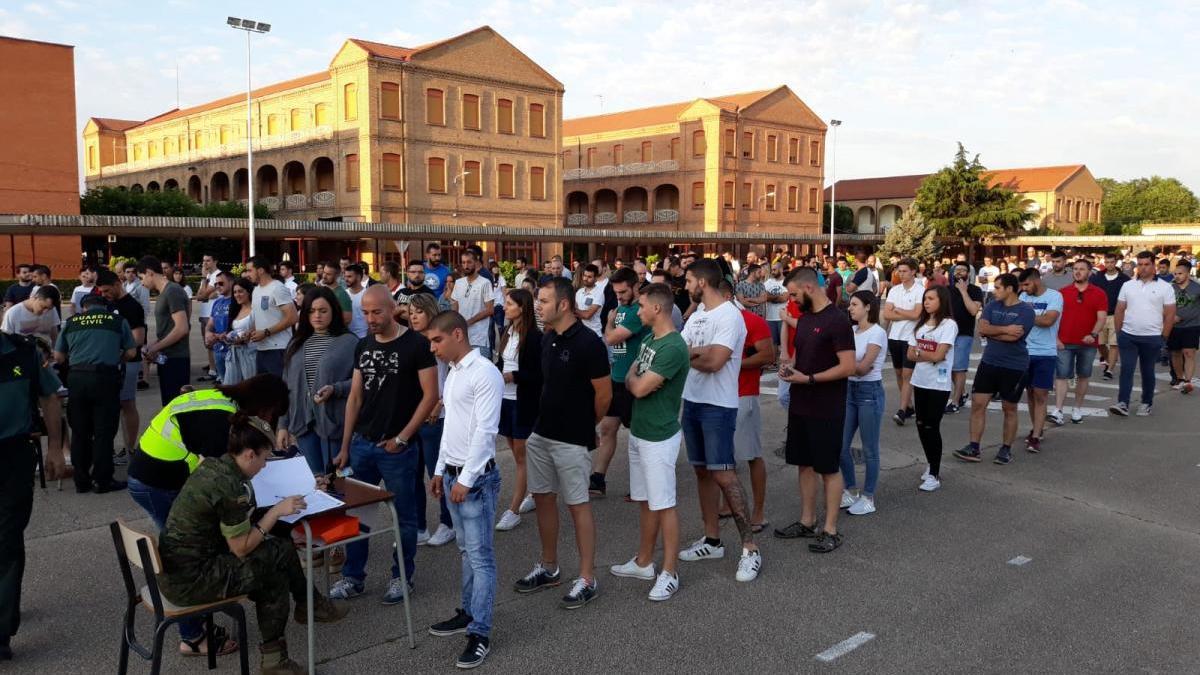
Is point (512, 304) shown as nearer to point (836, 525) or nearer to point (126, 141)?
point (836, 525)

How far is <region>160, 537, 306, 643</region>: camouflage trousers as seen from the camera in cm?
380

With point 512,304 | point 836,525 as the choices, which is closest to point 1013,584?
point 836,525

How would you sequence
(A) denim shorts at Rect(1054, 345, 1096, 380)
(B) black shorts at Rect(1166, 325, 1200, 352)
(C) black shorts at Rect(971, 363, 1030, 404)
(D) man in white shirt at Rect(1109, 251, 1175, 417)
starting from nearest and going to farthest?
(C) black shorts at Rect(971, 363, 1030, 404) < (A) denim shorts at Rect(1054, 345, 1096, 380) < (D) man in white shirt at Rect(1109, 251, 1175, 417) < (B) black shorts at Rect(1166, 325, 1200, 352)

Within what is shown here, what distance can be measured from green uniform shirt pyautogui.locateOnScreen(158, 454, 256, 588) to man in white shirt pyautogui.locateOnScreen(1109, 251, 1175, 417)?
10.8 meters

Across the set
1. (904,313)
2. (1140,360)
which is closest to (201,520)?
(904,313)

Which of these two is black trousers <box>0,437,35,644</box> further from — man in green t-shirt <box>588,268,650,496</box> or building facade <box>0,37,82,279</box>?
building facade <box>0,37,82,279</box>

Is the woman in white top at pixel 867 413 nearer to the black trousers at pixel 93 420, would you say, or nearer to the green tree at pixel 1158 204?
the black trousers at pixel 93 420

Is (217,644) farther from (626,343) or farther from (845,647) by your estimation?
(626,343)

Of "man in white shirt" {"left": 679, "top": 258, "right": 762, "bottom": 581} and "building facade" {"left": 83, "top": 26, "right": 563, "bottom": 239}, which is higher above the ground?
"building facade" {"left": 83, "top": 26, "right": 563, "bottom": 239}

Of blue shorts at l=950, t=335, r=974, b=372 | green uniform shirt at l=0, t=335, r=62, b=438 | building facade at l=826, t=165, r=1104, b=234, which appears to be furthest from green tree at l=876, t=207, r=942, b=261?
green uniform shirt at l=0, t=335, r=62, b=438

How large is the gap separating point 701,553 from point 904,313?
548cm

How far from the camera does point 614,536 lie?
6164 millimetres

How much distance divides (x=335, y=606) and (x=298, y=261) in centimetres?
3678

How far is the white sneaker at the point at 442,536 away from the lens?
6000 millimetres
